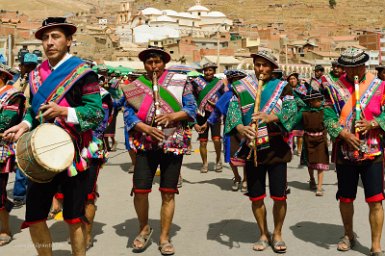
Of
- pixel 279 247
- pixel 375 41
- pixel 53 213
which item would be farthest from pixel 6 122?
pixel 375 41

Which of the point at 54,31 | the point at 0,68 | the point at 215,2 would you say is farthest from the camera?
the point at 215,2

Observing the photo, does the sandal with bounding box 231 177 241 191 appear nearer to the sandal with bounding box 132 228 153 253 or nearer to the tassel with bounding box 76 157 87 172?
the sandal with bounding box 132 228 153 253

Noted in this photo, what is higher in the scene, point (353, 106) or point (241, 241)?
point (353, 106)

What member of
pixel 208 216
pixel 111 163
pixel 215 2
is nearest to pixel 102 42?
pixel 111 163

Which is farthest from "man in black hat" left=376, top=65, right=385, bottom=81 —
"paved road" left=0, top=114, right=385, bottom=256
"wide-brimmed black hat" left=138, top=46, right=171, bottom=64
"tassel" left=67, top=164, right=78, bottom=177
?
"tassel" left=67, top=164, right=78, bottom=177

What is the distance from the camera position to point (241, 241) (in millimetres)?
5984

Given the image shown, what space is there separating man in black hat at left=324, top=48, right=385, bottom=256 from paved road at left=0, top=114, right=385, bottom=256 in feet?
2.02

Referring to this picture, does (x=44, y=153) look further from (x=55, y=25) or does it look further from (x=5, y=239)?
(x=5, y=239)

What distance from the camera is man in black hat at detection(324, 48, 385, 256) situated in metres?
5.24

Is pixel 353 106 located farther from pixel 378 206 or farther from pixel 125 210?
pixel 125 210

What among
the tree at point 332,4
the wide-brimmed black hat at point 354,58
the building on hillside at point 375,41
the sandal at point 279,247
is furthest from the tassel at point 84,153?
the tree at point 332,4

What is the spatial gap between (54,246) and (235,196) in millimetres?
3328

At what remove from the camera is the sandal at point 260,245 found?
18.5 feet

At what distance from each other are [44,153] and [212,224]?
3.06 metres
